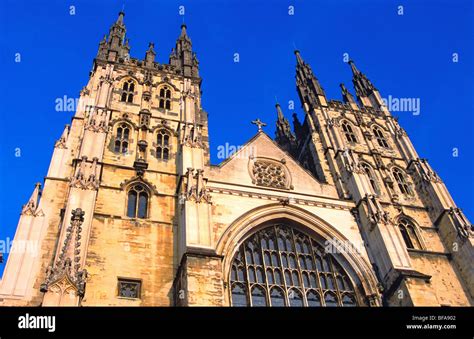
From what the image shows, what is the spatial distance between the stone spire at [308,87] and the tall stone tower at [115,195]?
22.6ft

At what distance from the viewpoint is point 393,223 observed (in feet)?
64.6

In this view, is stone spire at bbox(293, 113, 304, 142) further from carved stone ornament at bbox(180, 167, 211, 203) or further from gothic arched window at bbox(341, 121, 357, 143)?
carved stone ornament at bbox(180, 167, 211, 203)

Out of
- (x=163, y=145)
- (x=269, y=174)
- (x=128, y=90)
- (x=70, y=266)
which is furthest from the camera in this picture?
(x=128, y=90)

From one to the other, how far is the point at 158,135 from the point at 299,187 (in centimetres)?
655

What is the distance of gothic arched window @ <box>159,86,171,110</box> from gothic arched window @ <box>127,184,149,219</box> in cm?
644

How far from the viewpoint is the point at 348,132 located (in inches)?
1083

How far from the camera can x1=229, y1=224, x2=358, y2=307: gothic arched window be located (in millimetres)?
16812

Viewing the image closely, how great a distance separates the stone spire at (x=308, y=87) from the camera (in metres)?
29.1

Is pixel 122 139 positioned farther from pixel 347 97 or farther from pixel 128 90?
pixel 347 97

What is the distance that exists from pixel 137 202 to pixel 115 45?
12.0 metres
